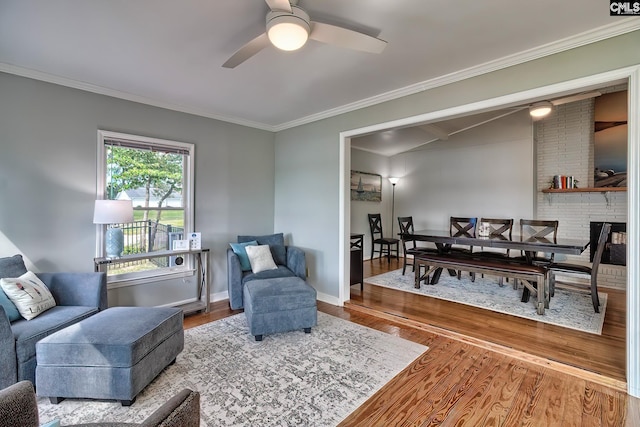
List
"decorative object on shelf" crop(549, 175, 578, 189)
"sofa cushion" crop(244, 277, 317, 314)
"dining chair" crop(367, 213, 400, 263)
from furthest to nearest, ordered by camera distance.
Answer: "dining chair" crop(367, 213, 400, 263)
"decorative object on shelf" crop(549, 175, 578, 189)
"sofa cushion" crop(244, 277, 317, 314)

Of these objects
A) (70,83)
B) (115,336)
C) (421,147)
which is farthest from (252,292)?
(421,147)

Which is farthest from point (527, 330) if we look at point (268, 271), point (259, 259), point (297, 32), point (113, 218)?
point (113, 218)

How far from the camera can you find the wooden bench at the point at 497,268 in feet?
11.1

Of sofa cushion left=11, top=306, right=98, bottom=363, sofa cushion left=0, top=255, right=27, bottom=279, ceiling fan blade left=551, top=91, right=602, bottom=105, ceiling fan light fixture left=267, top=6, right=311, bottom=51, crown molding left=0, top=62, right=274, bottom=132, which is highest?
ceiling fan blade left=551, top=91, right=602, bottom=105

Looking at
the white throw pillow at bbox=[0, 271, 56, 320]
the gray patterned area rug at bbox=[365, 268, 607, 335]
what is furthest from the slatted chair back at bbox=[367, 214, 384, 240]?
the white throw pillow at bbox=[0, 271, 56, 320]

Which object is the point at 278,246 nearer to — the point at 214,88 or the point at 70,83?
the point at 214,88

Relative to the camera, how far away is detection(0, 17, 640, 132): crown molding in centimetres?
211

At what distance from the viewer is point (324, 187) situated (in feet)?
13.3

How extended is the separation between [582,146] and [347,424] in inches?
223

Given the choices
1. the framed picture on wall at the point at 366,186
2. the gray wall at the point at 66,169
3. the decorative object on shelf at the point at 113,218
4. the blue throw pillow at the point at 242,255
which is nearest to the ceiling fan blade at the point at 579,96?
the framed picture on wall at the point at 366,186

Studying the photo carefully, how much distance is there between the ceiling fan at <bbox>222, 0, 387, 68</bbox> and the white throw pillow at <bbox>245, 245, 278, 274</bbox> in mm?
2411

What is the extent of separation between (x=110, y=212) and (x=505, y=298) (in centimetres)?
482

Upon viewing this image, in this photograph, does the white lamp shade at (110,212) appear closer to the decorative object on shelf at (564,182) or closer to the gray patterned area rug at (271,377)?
the gray patterned area rug at (271,377)

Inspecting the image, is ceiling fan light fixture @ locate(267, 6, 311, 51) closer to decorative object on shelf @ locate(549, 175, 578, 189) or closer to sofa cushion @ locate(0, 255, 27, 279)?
sofa cushion @ locate(0, 255, 27, 279)
